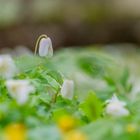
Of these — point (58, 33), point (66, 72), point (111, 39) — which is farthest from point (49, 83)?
point (111, 39)

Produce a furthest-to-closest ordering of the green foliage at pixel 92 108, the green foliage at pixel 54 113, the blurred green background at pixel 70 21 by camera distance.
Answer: the blurred green background at pixel 70 21
the green foliage at pixel 92 108
the green foliage at pixel 54 113

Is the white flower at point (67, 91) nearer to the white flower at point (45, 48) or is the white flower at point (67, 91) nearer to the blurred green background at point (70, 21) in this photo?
the white flower at point (45, 48)

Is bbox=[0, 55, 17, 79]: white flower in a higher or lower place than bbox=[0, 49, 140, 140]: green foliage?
higher

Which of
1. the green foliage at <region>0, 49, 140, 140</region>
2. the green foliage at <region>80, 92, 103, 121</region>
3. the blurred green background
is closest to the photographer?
the green foliage at <region>0, 49, 140, 140</region>

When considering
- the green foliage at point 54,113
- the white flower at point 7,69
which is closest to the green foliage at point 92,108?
the green foliage at point 54,113

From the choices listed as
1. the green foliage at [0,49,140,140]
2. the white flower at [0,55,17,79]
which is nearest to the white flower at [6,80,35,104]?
the green foliage at [0,49,140,140]

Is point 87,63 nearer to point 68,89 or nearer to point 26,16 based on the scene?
point 68,89

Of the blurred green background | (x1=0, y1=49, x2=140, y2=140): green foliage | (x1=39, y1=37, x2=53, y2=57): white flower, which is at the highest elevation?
the blurred green background

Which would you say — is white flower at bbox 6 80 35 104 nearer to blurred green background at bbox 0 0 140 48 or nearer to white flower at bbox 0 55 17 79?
white flower at bbox 0 55 17 79
